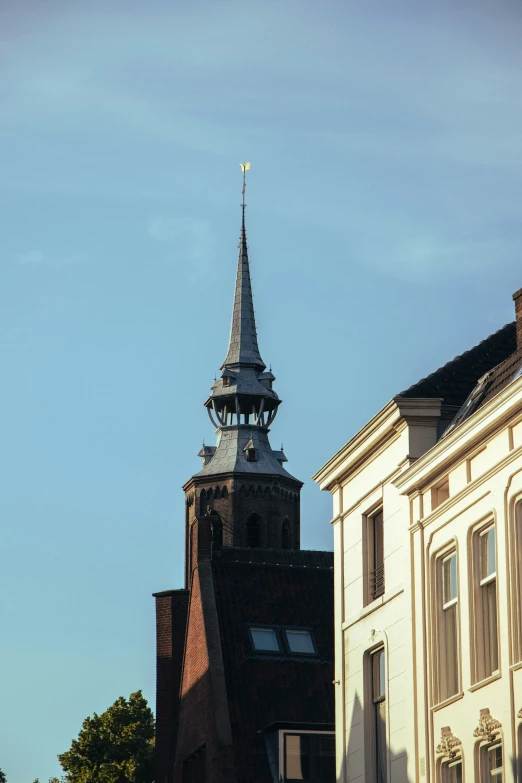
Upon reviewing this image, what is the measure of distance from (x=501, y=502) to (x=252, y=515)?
8978 centimetres

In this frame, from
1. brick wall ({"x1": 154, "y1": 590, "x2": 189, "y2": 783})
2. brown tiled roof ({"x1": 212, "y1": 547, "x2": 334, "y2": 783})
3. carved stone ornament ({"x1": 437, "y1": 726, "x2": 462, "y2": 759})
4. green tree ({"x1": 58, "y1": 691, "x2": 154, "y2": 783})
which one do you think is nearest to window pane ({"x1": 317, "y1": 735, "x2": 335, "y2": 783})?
brown tiled roof ({"x1": 212, "y1": 547, "x2": 334, "y2": 783})

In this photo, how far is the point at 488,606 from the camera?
2477 cm

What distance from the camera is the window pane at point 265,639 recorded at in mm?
47094

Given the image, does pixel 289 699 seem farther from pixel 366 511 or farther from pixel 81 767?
pixel 81 767

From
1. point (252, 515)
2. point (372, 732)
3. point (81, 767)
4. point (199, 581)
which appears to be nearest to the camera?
point (372, 732)

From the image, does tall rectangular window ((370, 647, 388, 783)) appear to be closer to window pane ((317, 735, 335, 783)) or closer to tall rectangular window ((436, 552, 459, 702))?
tall rectangular window ((436, 552, 459, 702))

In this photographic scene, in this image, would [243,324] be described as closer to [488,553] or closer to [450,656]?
[450,656]

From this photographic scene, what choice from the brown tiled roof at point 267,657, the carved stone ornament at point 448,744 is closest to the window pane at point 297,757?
the brown tiled roof at point 267,657

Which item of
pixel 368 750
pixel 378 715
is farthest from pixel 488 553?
pixel 368 750

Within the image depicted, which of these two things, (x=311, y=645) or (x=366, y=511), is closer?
(x=366, y=511)

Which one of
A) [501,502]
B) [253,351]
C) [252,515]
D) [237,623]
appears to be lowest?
[501,502]

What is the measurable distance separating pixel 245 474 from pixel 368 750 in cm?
8356

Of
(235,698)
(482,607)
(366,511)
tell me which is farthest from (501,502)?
(235,698)

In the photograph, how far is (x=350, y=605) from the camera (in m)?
31.3
